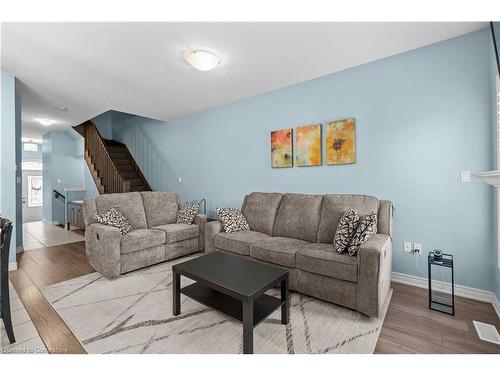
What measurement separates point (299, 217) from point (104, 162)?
4758mm

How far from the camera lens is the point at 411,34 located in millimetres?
2201

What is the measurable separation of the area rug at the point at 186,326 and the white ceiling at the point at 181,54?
249 cm

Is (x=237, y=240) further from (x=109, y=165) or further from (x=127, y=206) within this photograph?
(x=109, y=165)

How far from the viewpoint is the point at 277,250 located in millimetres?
2355

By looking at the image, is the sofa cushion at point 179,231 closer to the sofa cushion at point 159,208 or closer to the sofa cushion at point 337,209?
the sofa cushion at point 159,208

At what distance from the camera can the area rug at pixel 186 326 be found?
1564mm

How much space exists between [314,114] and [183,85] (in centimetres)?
191

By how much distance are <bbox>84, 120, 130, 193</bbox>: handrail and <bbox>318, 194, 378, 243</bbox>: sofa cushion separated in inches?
164

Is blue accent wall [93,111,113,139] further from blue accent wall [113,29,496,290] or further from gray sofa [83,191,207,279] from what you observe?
blue accent wall [113,29,496,290]

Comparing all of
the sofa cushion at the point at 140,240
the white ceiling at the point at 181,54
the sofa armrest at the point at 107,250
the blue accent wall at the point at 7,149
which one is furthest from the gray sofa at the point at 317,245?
the blue accent wall at the point at 7,149

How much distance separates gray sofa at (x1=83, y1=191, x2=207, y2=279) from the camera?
2713 millimetres

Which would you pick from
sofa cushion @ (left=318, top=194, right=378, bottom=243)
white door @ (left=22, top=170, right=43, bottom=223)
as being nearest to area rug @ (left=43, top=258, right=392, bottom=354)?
sofa cushion @ (left=318, top=194, right=378, bottom=243)
